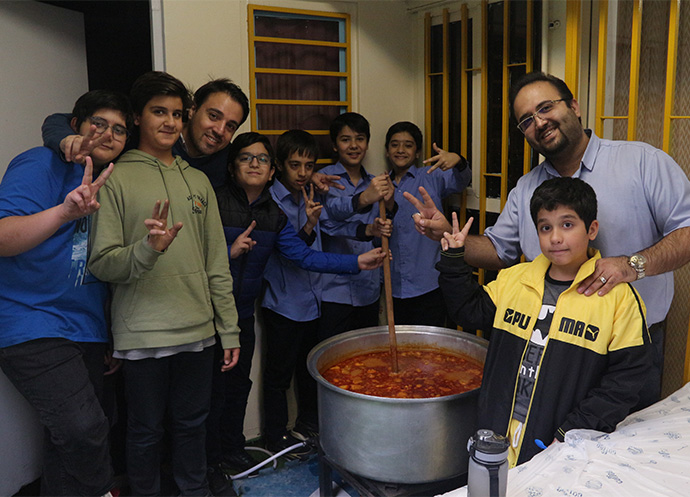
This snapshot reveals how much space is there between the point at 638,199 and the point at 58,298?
2092 millimetres

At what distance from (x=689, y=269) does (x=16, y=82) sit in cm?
299

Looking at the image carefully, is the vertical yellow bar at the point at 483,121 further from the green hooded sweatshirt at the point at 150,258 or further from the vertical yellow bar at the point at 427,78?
the green hooded sweatshirt at the point at 150,258

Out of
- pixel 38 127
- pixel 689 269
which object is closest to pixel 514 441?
pixel 689 269

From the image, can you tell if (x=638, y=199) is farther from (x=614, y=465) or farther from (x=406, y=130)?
(x=406, y=130)

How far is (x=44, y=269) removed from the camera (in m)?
2.14

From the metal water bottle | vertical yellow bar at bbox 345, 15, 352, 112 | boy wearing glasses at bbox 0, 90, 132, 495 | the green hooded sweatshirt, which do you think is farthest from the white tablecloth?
vertical yellow bar at bbox 345, 15, 352, 112

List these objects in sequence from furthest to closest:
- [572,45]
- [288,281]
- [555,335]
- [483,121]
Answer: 1. [483,121]
2. [288,281]
3. [572,45]
4. [555,335]

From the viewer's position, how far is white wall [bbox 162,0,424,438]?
2984 millimetres

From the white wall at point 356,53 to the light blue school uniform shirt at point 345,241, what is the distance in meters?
0.32

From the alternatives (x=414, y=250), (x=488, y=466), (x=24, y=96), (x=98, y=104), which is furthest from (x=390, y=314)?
(x=24, y=96)

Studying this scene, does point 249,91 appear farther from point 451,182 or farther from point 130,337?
point 130,337

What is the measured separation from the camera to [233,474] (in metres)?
3.11

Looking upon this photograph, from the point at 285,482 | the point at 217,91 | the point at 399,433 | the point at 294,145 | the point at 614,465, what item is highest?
the point at 217,91

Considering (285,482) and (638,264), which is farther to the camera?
(285,482)
